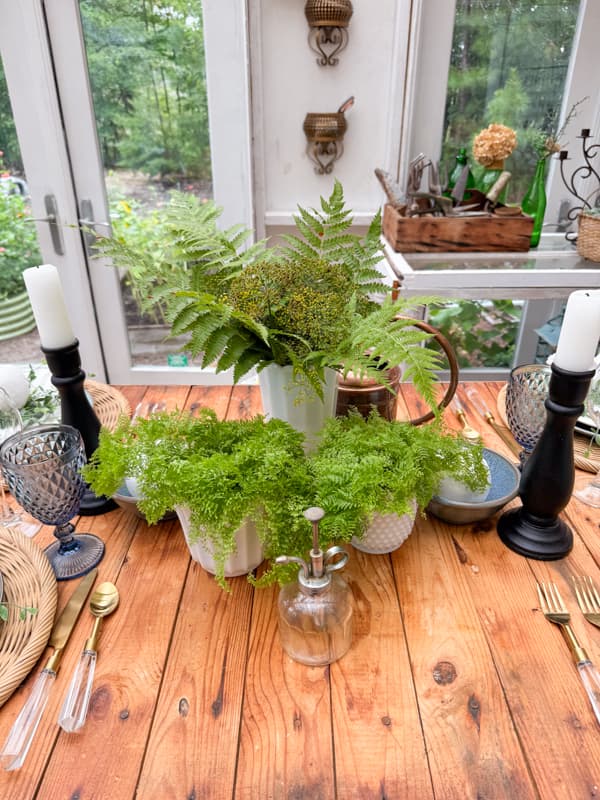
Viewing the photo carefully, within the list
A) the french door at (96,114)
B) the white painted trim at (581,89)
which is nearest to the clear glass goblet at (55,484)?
the french door at (96,114)

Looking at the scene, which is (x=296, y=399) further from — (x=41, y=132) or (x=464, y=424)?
(x=41, y=132)

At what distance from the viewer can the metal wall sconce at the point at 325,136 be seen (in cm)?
202

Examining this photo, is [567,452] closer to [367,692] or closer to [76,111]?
[367,692]

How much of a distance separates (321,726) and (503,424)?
→ 74 centimetres

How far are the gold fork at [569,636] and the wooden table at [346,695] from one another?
1 cm

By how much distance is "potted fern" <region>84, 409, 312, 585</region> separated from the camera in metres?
0.68

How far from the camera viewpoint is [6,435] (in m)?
1.01

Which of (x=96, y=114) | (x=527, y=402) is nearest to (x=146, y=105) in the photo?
(x=96, y=114)

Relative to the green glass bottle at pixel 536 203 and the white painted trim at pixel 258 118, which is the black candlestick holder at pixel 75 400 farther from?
the green glass bottle at pixel 536 203

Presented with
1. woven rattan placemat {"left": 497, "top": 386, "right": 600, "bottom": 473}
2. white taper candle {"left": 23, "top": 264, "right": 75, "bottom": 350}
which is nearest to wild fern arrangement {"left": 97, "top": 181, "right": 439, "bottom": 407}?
white taper candle {"left": 23, "top": 264, "right": 75, "bottom": 350}

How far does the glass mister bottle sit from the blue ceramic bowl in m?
0.26

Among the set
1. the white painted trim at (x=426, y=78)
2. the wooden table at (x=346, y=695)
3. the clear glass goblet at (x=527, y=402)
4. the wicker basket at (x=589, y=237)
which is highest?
the white painted trim at (x=426, y=78)

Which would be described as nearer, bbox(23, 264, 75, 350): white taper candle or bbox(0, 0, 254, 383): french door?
bbox(23, 264, 75, 350): white taper candle

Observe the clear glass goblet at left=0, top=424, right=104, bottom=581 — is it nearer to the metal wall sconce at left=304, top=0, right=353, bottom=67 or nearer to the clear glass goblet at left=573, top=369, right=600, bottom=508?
the clear glass goblet at left=573, top=369, right=600, bottom=508
